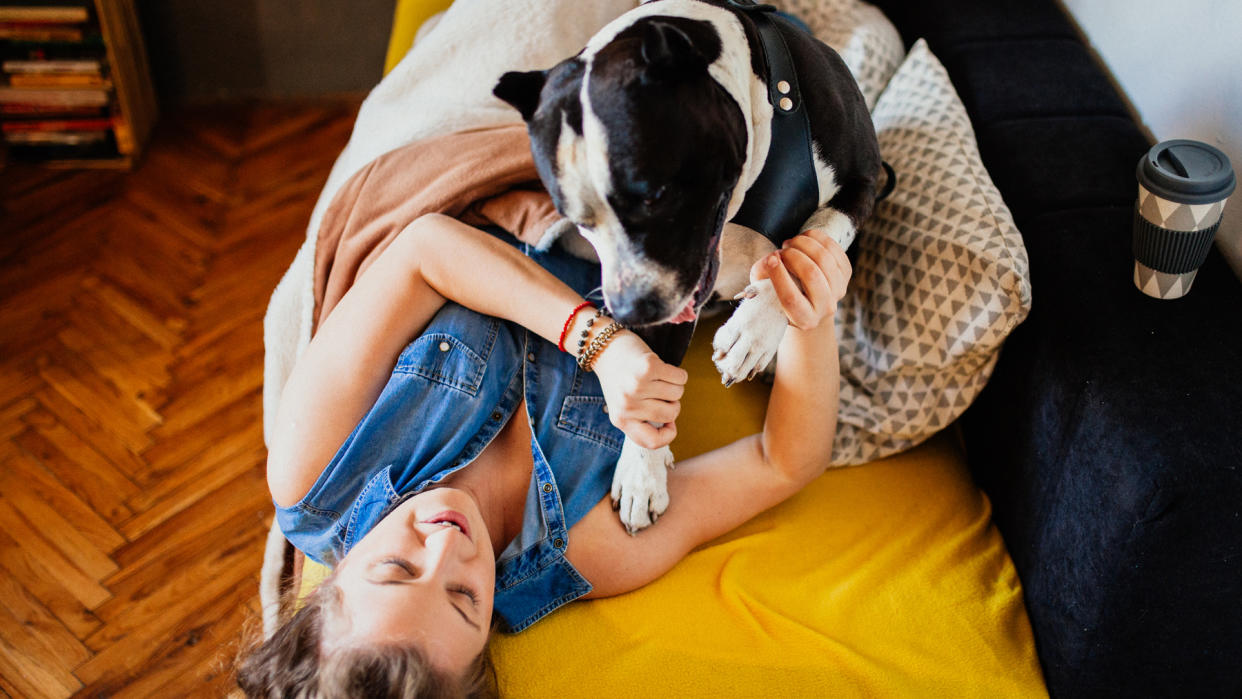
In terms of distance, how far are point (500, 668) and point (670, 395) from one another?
40 centimetres


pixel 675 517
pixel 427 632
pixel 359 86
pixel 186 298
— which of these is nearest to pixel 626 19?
pixel 675 517

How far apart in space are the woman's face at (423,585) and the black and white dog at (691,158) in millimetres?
236

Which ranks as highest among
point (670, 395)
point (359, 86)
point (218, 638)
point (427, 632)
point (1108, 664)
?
point (670, 395)

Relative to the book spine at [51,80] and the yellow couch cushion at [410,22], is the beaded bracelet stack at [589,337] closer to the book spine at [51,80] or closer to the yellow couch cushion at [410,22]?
the yellow couch cushion at [410,22]

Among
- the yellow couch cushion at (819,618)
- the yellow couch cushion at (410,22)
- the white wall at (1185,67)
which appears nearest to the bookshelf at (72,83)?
the yellow couch cushion at (410,22)

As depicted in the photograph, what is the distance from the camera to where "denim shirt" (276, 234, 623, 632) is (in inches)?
45.4

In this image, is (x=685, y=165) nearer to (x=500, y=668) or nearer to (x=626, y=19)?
(x=626, y=19)

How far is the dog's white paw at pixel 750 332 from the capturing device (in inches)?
45.4

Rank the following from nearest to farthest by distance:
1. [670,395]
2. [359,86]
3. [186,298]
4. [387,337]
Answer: [670,395], [387,337], [186,298], [359,86]

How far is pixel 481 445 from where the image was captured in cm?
121

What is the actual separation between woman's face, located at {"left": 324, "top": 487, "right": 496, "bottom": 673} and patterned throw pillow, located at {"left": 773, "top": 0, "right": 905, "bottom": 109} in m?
1.00

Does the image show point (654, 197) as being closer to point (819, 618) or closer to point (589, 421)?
point (589, 421)

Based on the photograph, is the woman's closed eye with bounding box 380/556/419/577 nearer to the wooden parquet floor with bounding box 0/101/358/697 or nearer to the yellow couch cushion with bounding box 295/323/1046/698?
the yellow couch cushion with bounding box 295/323/1046/698

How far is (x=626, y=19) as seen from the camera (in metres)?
1.11
